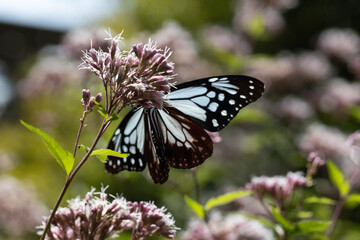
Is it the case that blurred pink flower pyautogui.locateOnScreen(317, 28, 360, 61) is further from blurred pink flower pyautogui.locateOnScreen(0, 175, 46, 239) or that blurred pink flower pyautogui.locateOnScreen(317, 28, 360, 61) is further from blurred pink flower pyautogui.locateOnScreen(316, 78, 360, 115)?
blurred pink flower pyautogui.locateOnScreen(0, 175, 46, 239)

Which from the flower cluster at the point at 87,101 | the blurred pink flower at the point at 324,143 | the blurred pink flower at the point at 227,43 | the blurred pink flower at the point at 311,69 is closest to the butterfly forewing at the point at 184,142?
the flower cluster at the point at 87,101

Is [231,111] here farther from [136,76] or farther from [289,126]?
[289,126]

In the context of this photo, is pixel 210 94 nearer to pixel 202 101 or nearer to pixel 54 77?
pixel 202 101

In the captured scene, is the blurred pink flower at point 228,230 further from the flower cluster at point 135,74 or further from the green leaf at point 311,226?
the flower cluster at point 135,74

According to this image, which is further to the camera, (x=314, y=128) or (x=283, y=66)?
(x=283, y=66)

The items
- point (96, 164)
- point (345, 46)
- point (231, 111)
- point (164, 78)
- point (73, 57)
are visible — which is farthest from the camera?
point (345, 46)

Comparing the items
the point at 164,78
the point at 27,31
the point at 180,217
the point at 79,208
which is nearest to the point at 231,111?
the point at 164,78

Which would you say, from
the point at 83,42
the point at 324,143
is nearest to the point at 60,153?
the point at 83,42
